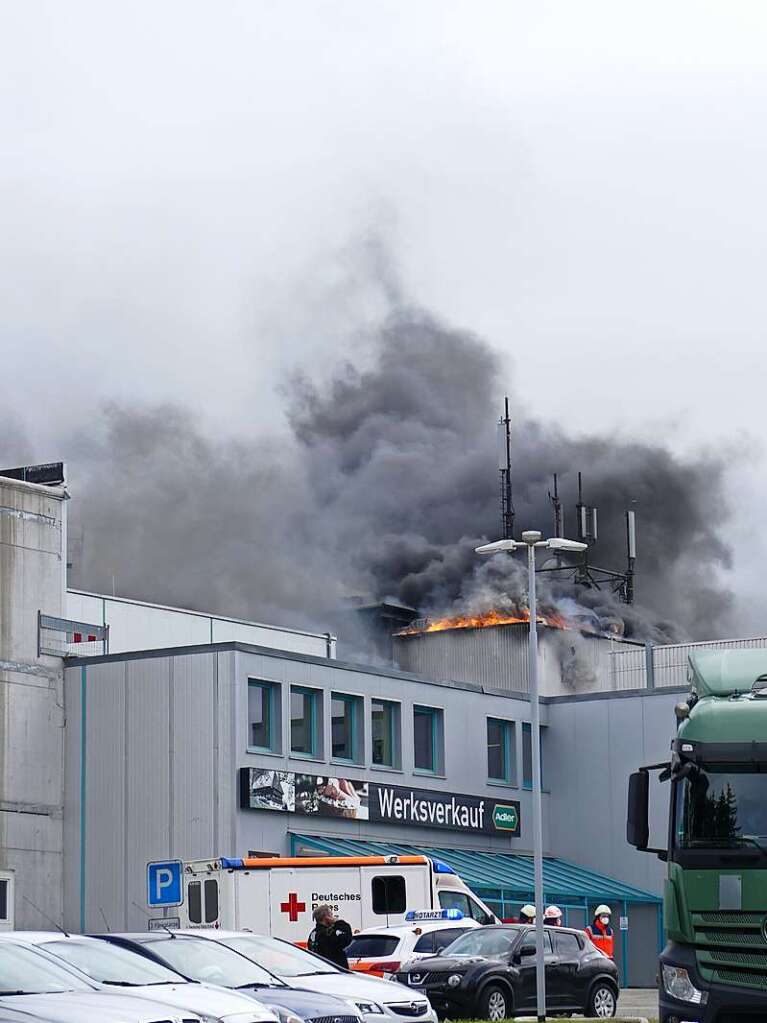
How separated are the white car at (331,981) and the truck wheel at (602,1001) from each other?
9.01 metres

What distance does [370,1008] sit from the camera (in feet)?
66.7

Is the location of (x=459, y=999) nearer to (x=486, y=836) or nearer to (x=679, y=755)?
(x=679, y=755)

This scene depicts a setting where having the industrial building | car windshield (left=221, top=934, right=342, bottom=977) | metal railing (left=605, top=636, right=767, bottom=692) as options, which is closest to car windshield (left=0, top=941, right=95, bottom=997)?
car windshield (left=221, top=934, right=342, bottom=977)

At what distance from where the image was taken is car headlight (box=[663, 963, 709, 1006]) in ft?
59.5

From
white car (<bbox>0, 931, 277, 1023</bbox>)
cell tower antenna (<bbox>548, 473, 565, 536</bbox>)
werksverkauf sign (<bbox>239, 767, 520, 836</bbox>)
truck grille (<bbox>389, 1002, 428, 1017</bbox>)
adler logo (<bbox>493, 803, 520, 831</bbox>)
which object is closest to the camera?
white car (<bbox>0, 931, 277, 1023</bbox>)

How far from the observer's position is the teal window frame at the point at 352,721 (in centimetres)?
4709

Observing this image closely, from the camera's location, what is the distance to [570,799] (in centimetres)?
5325

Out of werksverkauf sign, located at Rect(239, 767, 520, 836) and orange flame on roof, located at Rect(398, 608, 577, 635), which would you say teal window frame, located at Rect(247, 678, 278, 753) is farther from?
orange flame on roof, located at Rect(398, 608, 577, 635)

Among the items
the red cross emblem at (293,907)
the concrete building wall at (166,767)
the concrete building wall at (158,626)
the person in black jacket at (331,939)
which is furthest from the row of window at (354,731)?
the person in black jacket at (331,939)

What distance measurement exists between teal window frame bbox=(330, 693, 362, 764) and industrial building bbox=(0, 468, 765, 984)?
6cm

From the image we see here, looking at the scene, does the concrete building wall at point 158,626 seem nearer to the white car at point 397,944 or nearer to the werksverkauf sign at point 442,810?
the werksverkauf sign at point 442,810

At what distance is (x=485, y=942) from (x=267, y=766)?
15976 mm

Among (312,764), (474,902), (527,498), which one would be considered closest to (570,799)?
(312,764)

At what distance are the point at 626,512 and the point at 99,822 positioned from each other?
50562mm
